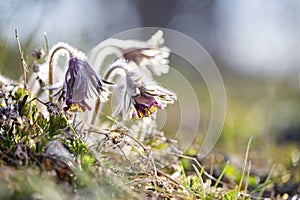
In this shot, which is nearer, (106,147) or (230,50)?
(106,147)

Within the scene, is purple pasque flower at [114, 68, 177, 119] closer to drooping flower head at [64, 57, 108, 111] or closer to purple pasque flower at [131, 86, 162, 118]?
purple pasque flower at [131, 86, 162, 118]

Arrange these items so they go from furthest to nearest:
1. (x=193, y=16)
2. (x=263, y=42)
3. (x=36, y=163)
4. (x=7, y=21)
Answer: (x=193, y=16) < (x=263, y=42) < (x=7, y=21) < (x=36, y=163)

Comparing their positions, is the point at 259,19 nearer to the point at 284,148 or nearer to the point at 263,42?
the point at 263,42

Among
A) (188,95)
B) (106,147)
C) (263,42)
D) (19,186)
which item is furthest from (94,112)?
(263,42)

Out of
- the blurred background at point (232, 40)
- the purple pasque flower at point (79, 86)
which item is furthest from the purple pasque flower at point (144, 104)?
the blurred background at point (232, 40)

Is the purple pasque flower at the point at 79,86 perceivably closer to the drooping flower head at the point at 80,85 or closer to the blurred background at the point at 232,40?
the drooping flower head at the point at 80,85

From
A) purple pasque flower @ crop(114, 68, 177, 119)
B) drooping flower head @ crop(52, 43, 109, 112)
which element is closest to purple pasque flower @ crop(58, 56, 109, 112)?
drooping flower head @ crop(52, 43, 109, 112)
